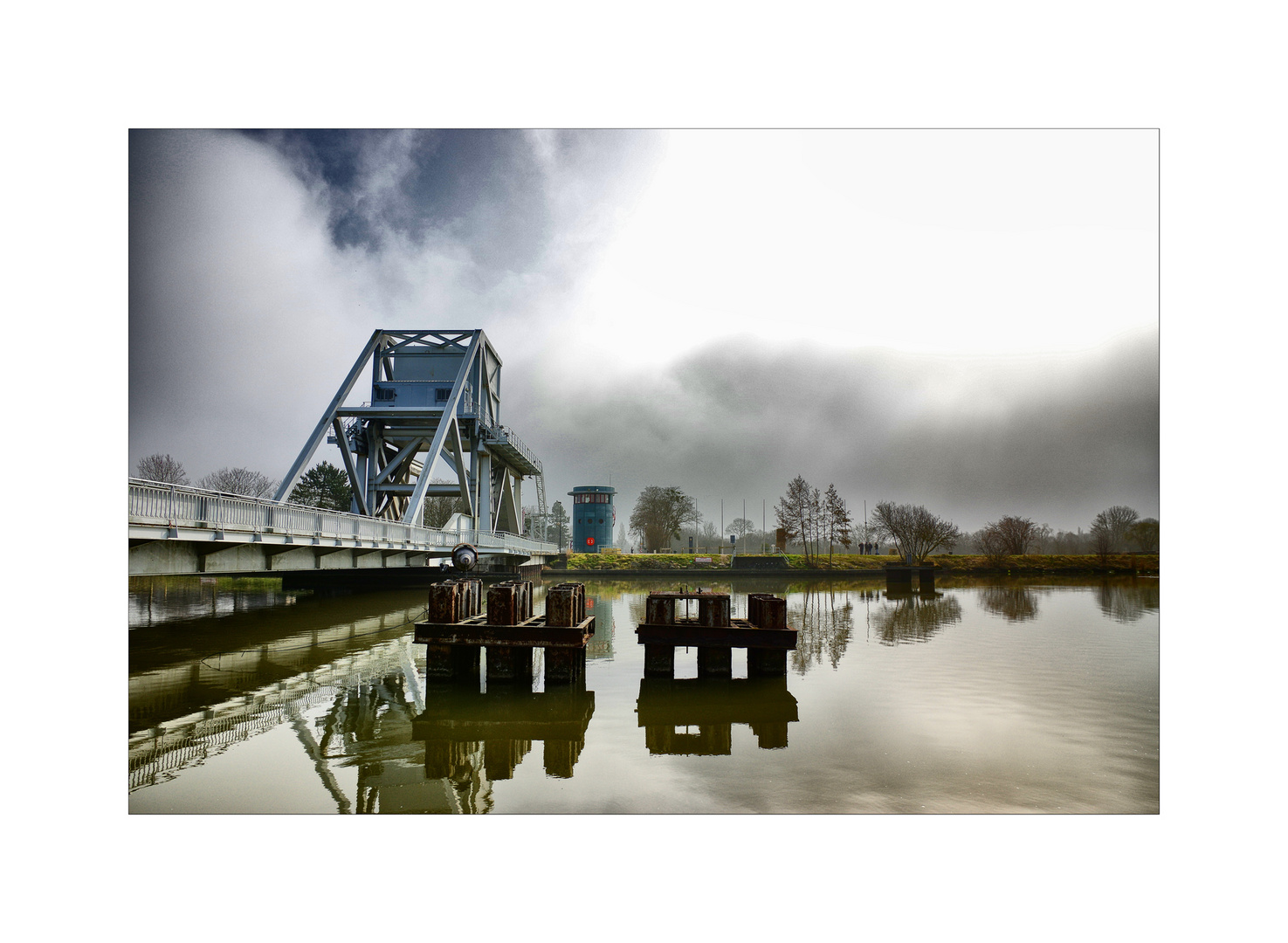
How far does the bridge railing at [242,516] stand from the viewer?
453 inches

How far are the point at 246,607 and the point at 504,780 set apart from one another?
935 inches

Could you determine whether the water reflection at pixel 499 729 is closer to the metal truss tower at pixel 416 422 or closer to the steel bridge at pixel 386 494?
the steel bridge at pixel 386 494

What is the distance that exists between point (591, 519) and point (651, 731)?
2531 inches

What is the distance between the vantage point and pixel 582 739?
8375mm

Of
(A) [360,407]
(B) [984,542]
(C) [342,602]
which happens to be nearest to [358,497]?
(A) [360,407]

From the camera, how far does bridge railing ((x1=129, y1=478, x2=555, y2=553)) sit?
11.5 meters

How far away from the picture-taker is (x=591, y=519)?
239ft

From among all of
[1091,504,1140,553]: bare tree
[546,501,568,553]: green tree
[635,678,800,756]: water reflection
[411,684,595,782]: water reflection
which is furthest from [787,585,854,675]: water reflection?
[546,501,568,553]: green tree

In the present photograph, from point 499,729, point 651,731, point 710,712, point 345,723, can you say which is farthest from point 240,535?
point 710,712

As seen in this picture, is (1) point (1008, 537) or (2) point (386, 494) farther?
(1) point (1008, 537)

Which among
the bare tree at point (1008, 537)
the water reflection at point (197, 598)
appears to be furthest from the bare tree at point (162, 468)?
the bare tree at point (1008, 537)

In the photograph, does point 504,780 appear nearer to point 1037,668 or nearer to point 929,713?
point 929,713

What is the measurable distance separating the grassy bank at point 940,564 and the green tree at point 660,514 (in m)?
18.5

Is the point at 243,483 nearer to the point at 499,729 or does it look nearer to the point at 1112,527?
the point at 499,729
